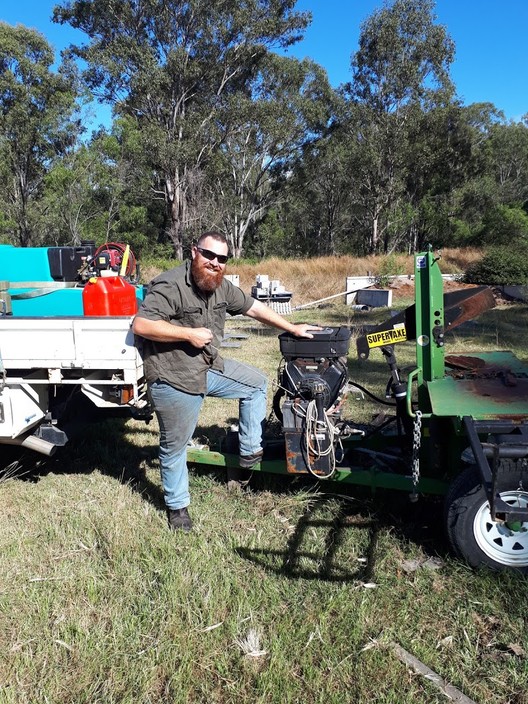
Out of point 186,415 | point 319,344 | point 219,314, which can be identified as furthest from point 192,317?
point 319,344

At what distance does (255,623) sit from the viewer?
8.56 ft

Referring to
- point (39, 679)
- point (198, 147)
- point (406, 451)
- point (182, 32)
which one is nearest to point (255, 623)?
point (39, 679)

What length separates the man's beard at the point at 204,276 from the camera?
3.21m

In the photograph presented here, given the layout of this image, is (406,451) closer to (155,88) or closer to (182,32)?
(155,88)

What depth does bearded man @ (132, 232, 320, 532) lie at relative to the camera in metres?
3.12

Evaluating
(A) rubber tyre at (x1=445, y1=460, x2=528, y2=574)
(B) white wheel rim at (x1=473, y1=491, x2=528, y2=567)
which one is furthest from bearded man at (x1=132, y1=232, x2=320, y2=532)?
(B) white wheel rim at (x1=473, y1=491, x2=528, y2=567)

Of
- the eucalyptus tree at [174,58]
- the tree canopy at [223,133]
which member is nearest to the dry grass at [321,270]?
the tree canopy at [223,133]

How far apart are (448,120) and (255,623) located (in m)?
34.5

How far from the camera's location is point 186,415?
10.9ft

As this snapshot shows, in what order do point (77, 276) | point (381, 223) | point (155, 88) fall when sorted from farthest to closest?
point (381, 223) → point (155, 88) → point (77, 276)

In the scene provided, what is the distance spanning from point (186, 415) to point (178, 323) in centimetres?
55

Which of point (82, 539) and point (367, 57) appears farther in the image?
point (367, 57)

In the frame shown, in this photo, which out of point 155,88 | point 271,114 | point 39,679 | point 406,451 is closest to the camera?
point 39,679

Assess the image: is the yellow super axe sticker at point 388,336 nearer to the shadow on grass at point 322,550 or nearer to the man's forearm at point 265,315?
the man's forearm at point 265,315
